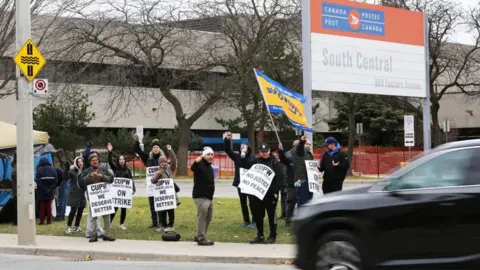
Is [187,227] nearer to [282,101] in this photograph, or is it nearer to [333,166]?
[282,101]

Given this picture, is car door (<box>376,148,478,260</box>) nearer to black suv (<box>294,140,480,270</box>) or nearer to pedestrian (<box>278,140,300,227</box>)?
black suv (<box>294,140,480,270</box>)

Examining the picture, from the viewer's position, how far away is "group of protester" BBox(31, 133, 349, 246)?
41.3 feet

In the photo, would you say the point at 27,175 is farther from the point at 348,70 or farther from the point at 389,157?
the point at 389,157

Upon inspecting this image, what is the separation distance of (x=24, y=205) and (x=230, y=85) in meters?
25.3

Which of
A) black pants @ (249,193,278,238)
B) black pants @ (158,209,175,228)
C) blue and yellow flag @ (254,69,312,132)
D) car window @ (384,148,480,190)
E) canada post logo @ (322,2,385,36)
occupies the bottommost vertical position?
black pants @ (158,209,175,228)

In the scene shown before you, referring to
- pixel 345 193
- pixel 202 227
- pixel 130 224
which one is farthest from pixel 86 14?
pixel 345 193

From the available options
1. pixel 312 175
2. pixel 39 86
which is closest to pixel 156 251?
pixel 312 175

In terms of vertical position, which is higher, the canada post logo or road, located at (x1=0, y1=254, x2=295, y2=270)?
the canada post logo

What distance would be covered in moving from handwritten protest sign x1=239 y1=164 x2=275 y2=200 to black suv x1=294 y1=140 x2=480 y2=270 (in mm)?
4484

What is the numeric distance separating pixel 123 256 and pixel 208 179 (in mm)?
2105

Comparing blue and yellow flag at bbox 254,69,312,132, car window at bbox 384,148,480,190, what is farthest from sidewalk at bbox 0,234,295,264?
car window at bbox 384,148,480,190

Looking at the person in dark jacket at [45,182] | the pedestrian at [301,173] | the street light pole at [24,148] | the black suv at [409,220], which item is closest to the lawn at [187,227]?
the person in dark jacket at [45,182]

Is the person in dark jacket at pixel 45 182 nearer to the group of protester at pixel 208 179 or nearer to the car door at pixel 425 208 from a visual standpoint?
the group of protester at pixel 208 179

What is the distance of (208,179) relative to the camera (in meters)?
12.5
